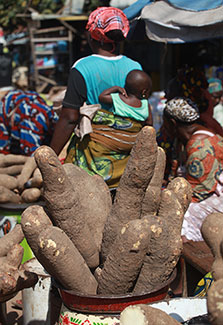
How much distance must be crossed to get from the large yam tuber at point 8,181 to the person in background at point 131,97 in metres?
0.96

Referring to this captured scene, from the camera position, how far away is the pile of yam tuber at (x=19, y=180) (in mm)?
3373

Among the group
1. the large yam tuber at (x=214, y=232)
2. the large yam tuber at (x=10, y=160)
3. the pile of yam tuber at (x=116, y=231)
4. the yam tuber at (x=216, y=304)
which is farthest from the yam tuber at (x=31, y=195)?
the yam tuber at (x=216, y=304)

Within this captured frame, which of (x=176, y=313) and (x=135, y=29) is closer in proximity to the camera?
(x=176, y=313)

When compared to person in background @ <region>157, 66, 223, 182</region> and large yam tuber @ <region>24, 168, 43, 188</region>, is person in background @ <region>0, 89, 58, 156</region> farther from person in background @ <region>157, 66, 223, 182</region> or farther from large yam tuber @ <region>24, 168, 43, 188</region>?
person in background @ <region>157, 66, 223, 182</region>

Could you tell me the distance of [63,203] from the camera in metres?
1.73

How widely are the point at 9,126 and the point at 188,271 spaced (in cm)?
243

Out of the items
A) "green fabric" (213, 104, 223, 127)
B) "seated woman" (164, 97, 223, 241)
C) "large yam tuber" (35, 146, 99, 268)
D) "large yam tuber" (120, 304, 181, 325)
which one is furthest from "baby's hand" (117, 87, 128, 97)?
"green fabric" (213, 104, 223, 127)

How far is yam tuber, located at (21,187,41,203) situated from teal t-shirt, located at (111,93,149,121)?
2.75 ft

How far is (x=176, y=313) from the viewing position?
5.68ft

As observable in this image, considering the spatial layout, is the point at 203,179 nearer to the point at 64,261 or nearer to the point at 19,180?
the point at 19,180

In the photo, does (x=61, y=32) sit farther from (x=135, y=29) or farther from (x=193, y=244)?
(x=193, y=244)

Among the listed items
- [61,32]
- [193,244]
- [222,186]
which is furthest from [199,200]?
[61,32]

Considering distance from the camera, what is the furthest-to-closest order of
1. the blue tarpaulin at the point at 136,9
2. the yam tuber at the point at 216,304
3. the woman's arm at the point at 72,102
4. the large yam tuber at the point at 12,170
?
the blue tarpaulin at the point at 136,9
the large yam tuber at the point at 12,170
the woman's arm at the point at 72,102
the yam tuber at the point at 216,304

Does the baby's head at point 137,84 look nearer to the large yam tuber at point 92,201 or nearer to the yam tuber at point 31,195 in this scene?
the yam tuber at point 31,195
